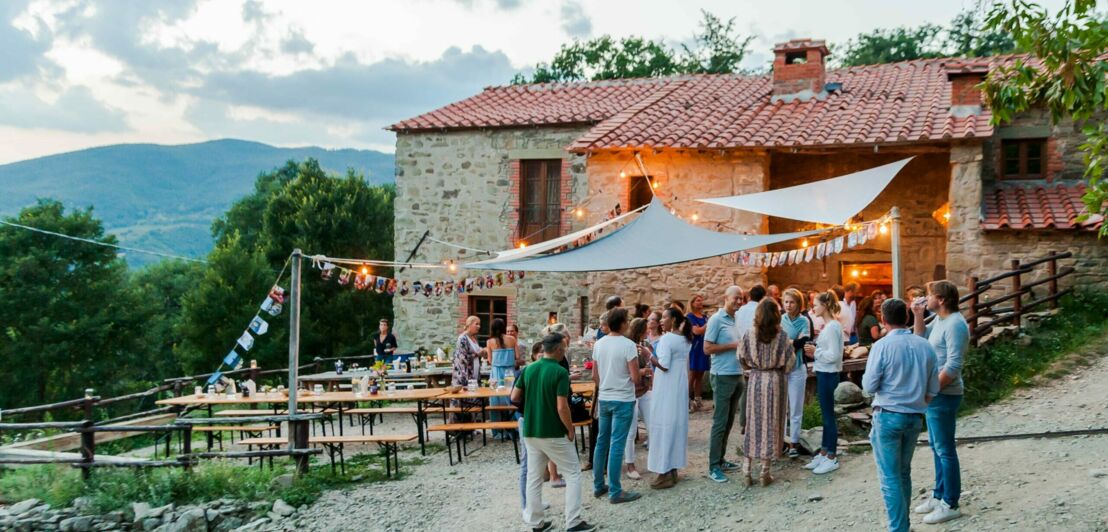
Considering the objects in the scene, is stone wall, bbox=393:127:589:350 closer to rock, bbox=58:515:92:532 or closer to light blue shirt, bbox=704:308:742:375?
light blue shirt, bbox=704:308:742:375

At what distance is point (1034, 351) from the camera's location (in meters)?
9.48

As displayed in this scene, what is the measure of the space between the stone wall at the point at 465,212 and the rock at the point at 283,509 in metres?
7.61

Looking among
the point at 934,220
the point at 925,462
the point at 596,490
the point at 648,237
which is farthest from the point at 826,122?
the point at 596,490

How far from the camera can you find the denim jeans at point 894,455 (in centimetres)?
469

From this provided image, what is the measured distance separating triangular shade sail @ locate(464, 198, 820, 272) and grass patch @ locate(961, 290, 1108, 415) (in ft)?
7.16

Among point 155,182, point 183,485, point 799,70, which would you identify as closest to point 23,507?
point 183,485

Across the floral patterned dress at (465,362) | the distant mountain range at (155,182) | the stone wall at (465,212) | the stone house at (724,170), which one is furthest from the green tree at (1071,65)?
the distant mountain range at (155,182)

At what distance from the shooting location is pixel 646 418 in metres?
6.93

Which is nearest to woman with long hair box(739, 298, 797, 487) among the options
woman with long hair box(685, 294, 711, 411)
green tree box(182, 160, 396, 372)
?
woman with long hair box(685, 294, 711, 411)

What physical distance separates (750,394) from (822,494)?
Result: 82 centimetres

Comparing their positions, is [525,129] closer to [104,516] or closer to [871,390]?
[104,516]

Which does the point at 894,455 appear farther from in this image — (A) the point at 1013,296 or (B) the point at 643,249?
(A) the point at 1013,296

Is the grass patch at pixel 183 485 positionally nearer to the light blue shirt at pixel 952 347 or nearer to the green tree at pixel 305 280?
the light blue shirt at pixel 952 347

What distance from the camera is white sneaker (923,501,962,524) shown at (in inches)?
203
